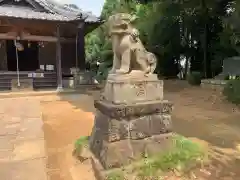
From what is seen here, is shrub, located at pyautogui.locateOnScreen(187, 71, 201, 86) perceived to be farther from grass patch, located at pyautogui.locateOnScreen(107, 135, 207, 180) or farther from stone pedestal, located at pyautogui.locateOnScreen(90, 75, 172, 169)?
stone pedestal, located at pyautogui.locateOnScreen(90, 75, 172, 169)

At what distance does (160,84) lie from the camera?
3.44m

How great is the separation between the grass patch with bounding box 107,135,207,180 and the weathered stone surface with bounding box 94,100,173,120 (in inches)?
23.5

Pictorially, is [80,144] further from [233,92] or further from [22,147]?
[233,92]

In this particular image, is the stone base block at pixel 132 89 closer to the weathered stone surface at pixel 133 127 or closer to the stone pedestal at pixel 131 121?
the stone pedestal at pixel 131 121

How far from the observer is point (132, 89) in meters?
3.23

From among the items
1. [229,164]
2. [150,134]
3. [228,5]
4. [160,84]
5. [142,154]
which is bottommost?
[229,164]

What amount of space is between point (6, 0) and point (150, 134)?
12.5 metres

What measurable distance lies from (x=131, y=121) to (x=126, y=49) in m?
1.03

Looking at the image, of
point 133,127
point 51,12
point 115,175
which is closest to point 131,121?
point 133,127

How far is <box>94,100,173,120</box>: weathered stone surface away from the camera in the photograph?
10.1ft

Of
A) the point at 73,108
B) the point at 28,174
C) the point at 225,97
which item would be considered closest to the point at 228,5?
the point at 225,97

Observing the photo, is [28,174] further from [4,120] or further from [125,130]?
[4,120]

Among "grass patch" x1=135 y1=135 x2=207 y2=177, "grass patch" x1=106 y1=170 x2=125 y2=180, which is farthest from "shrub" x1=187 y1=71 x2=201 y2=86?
"grass patch" x1=106 y1=170 x2=125 y2=180

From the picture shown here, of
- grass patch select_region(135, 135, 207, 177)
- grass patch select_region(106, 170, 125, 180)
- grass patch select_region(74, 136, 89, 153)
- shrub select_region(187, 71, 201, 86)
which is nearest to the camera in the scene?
grass patch select_region(106, 170, 125, 180)
